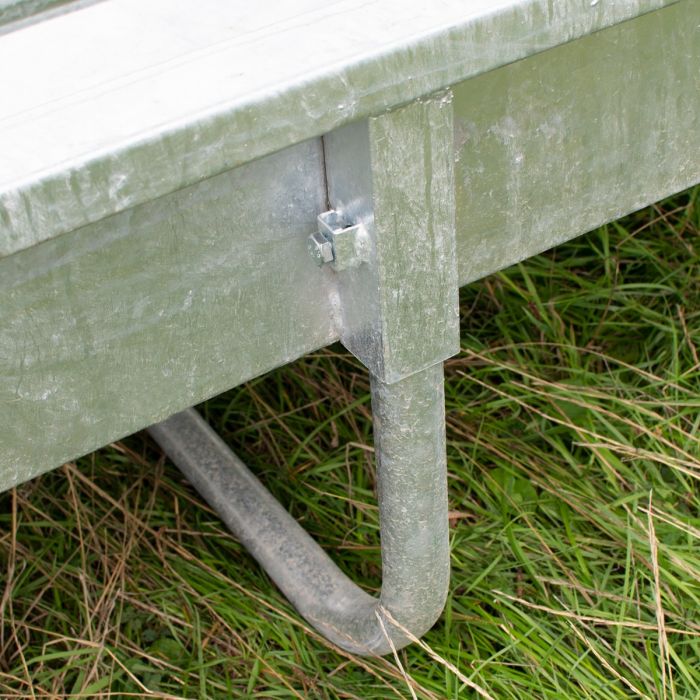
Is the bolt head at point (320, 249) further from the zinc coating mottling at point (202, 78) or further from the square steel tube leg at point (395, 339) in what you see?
the zinc coating mottling at point (202, 78)

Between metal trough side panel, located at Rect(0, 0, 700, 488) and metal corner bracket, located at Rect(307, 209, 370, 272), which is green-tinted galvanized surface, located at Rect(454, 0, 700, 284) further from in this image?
metal corner bracket, located at Rect(307, 209, 370, 272)

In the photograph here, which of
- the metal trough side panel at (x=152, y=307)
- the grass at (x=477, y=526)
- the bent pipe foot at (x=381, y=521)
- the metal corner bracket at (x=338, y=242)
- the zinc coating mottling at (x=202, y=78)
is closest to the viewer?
the zinc coating mottling at (x=202, y=78)

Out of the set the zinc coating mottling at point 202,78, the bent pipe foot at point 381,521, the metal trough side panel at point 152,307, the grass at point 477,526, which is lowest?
the grass at point 477,526

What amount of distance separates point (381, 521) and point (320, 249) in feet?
1.76

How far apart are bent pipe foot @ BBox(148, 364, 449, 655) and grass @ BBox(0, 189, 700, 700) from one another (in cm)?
9

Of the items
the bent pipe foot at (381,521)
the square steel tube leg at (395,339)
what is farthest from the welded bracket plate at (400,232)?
the bent pipe foot at (381,521)

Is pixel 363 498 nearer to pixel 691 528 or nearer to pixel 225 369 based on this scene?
pixel 691 528

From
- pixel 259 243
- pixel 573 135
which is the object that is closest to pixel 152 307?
pixel 259 243

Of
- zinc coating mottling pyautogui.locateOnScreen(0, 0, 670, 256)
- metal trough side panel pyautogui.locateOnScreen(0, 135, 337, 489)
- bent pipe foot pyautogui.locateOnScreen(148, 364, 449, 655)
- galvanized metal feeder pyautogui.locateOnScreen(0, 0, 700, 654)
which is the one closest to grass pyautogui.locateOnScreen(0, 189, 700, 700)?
bent pipe foot pyautogui.locateOnScreen(148, 364, 449, 655)

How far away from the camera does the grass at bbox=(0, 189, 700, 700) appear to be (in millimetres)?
1724

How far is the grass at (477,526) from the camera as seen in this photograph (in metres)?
1.72

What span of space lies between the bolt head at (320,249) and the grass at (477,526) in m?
0.79

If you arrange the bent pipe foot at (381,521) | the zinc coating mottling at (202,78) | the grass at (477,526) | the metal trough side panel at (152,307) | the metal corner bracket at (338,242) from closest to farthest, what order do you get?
1. the zinc coating mottling at (202,78)
2. the metal trough side panel at (152,307)
3. the metal corner bracket at (338,242)
4. the bent pipe foot at (381,521)
5. the grass at (477,526)

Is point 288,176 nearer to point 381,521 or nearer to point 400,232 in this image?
point 400,232
